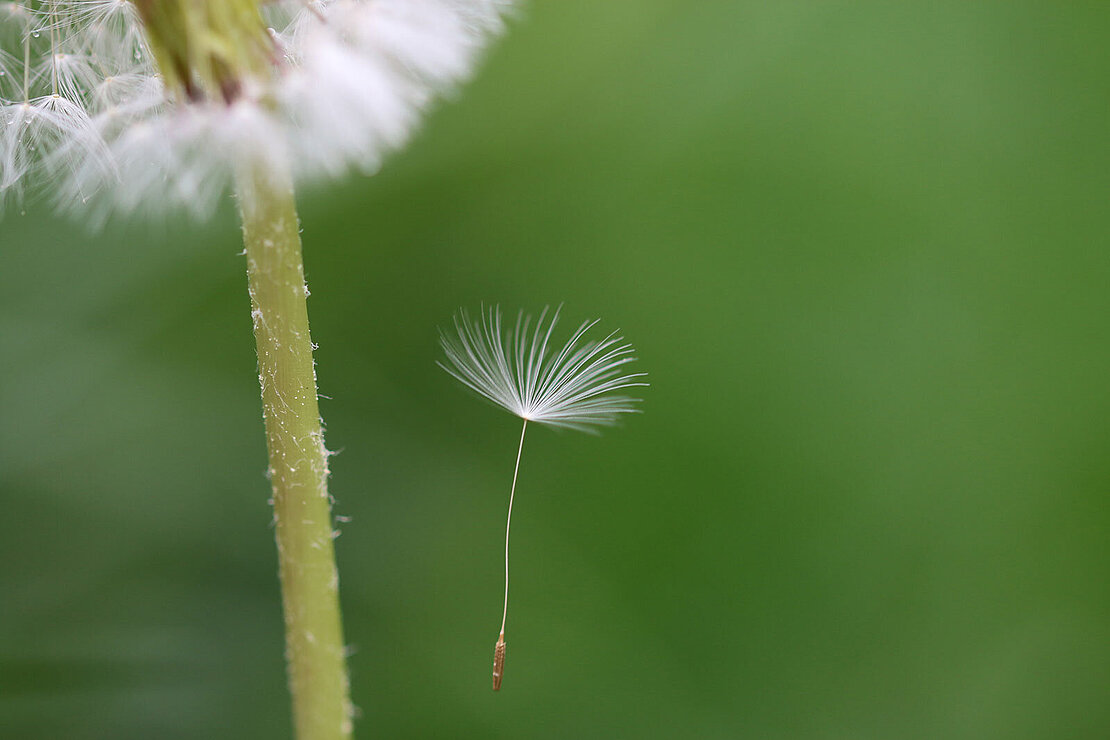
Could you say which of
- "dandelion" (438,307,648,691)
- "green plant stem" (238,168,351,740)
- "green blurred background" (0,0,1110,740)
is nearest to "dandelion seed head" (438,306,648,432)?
"dandelion" (438,307,648,691)

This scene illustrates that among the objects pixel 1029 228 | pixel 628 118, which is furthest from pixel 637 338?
pixel 1029 228

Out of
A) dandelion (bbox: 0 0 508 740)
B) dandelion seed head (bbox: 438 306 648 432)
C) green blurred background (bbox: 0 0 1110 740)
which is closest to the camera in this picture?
dandelion (bbox: 0 0 508 740)

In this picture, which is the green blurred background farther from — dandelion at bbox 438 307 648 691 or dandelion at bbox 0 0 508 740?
dandelion at bbox 0 0 508 740

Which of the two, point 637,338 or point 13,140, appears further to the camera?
point 637,338

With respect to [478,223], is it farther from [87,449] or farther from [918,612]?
[918,612]

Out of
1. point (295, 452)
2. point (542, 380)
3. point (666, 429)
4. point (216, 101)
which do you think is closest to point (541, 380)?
point (542, 380)

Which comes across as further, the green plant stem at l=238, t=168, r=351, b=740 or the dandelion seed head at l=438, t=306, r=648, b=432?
the dandelion seed head at l=438, t=306, r=648, b=432

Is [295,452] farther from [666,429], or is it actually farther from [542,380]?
[666,429]
